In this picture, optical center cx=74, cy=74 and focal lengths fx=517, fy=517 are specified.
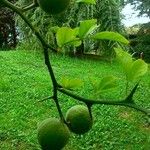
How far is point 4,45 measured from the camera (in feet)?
43.2

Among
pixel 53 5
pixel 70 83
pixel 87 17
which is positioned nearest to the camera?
pixel 53 5

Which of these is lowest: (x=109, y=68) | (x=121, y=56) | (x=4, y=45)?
(x=4, y=45)

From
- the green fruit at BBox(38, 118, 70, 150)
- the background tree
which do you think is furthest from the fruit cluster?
the background tree

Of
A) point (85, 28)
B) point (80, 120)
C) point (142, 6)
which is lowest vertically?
point (142, 6)

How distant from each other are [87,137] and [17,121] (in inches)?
32.7

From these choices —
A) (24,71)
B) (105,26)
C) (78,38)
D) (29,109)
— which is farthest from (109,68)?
(78,38)

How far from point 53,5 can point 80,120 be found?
6.5 inches

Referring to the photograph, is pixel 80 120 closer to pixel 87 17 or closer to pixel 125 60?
pixel 125 60

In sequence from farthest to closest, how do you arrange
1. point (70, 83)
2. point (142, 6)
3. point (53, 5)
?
point (142, 6)
point (70, 83)
point (53, 5)

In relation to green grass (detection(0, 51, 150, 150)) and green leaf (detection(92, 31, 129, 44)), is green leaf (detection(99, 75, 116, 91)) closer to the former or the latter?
green leaf (detection(92, 31, 129, 44))

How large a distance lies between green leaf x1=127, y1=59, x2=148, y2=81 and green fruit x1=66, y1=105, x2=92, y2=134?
77 millimetres

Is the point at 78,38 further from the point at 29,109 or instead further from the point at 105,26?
the point at 105,26

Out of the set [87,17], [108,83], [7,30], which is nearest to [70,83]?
[108,83]

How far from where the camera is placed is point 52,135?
0.68 m
